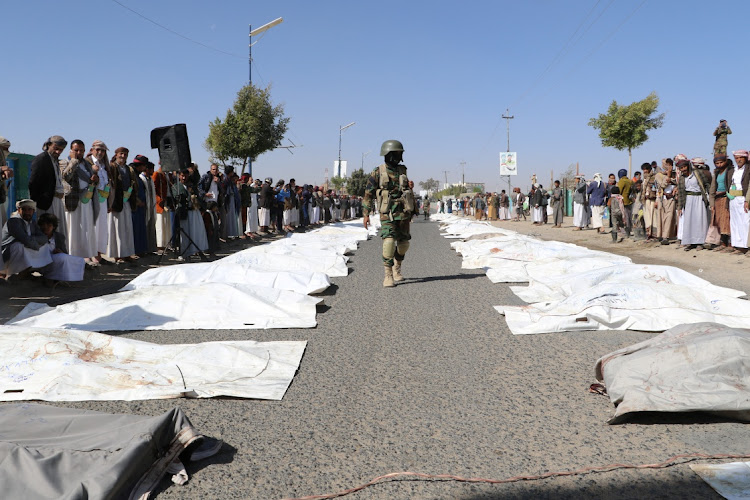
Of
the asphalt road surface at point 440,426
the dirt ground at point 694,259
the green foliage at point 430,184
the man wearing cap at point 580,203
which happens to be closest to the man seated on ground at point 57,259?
the asphalt road surface at point 440,426

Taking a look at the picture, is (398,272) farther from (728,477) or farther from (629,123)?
(629,123)

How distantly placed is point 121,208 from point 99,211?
0.49 m

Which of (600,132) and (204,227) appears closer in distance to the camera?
(204,227)

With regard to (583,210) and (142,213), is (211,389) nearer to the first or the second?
(142,213)

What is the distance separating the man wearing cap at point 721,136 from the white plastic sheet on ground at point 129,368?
13.3 meters

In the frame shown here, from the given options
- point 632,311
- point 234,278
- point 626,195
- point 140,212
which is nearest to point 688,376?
point 632,311

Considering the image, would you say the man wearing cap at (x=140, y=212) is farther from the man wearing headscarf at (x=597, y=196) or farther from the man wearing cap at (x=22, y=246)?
Result: the man wearing headscarf at (x=597, y=196)

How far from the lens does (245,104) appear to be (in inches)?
1214

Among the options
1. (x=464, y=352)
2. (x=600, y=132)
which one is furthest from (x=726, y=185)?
(x=600, y=132)

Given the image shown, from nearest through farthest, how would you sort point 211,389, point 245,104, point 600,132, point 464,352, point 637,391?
point 637,391
point 211,389
point 464,352
point 245,104
point 600,132

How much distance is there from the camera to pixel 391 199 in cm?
806

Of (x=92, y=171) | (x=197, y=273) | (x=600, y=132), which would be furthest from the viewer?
(x=600, y=132)

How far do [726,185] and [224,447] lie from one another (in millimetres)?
11752

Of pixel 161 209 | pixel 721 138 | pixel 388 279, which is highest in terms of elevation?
pixel 721 138
